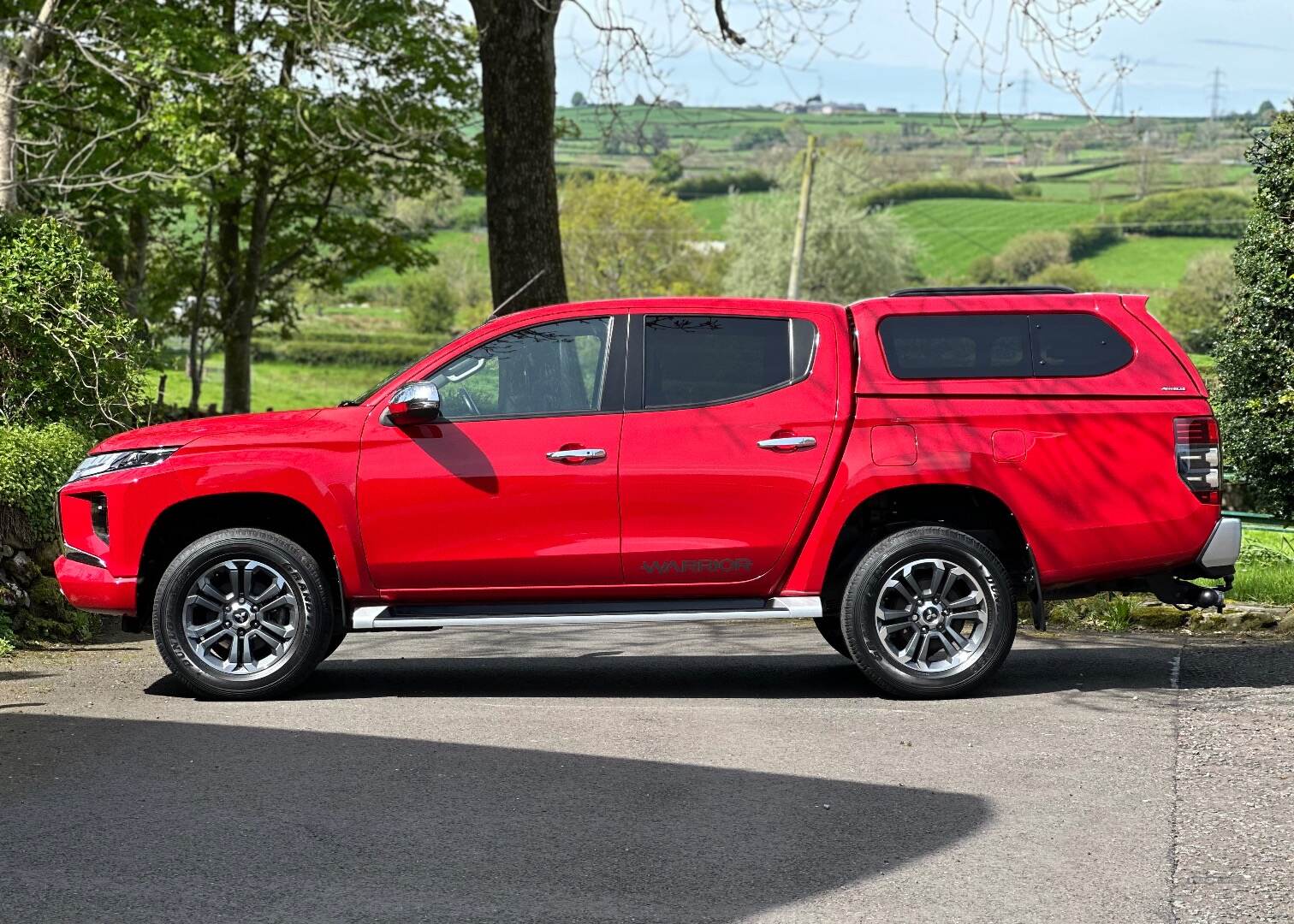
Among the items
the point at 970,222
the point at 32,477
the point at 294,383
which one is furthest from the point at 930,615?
the point at 970,222

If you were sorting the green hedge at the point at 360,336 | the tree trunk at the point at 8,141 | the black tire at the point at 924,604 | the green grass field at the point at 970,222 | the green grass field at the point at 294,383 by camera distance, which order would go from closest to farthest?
1. the black tire at the point at 924,604
2. the tree trunk at the point at 8,141
3. the green grass field at the point at 294,383
4. the green hedge at the point at 360,336
5. the green grass field at the point at 970,222

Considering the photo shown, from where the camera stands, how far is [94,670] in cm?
879

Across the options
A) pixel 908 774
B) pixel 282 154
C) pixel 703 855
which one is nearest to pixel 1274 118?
pixel 908 774

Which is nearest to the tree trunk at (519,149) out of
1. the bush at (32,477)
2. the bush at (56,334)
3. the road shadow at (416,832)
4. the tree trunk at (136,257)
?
the bush at (56,334)

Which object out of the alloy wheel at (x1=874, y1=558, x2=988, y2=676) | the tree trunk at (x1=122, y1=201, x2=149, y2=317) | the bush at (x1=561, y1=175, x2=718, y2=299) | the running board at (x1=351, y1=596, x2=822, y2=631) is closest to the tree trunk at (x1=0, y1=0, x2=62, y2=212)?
the running board at (x1=351, y1=596, x2=822, y2=631)

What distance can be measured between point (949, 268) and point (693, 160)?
3920 centimetres

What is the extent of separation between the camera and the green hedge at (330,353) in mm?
77438

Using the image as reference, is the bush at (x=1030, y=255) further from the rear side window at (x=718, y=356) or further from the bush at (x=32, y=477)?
the rear side window at (x=718, y=356)

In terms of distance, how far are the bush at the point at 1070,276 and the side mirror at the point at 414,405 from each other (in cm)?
9104

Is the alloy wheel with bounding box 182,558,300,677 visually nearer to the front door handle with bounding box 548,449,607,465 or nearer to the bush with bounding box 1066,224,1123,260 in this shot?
the front door handle with bounding box 548,449,607,465

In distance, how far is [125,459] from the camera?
7.92 meters

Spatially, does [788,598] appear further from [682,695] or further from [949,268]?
[949,268]

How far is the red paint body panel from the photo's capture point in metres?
7.70

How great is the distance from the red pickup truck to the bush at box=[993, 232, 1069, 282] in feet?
336
